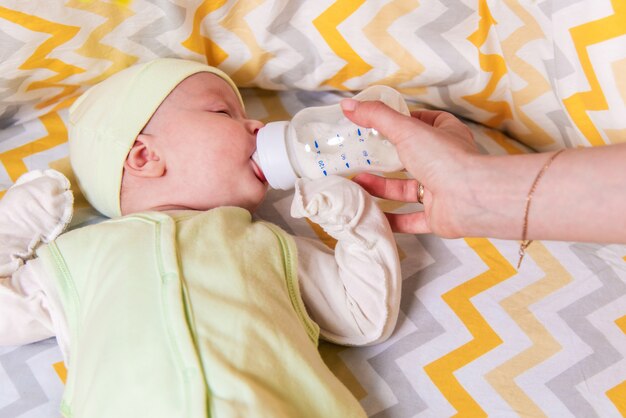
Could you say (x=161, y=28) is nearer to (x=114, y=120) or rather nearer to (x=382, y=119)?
(x=114, y=120)

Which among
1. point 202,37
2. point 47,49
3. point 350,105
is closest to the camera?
point 350,105

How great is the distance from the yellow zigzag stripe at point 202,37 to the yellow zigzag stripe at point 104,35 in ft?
0.41

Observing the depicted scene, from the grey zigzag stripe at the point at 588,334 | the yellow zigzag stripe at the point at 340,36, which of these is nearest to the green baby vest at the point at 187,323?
the grey zigzag stripe at the point at 588,334

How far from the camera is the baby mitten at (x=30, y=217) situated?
4.53ft

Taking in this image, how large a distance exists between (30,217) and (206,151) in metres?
0.34

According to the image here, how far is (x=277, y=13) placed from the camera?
158 cm

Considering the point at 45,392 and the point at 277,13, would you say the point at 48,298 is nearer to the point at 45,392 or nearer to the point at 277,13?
the point at 45,392

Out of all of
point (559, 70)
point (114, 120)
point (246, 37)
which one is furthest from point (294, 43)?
point (559, 70)

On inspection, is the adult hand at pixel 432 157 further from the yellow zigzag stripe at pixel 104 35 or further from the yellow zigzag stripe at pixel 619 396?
the yellow zigzag stripe at pixel 104 35

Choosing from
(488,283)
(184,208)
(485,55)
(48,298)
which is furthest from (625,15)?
(48,298)

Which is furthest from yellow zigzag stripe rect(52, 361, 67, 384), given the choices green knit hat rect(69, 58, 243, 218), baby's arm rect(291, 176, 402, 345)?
baby's arm rect(291, 176, 402, 345)

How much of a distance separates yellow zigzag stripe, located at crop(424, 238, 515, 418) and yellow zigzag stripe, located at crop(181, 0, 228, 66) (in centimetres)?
67

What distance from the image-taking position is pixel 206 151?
137 centimetres

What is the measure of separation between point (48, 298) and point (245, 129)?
1.48 feet
